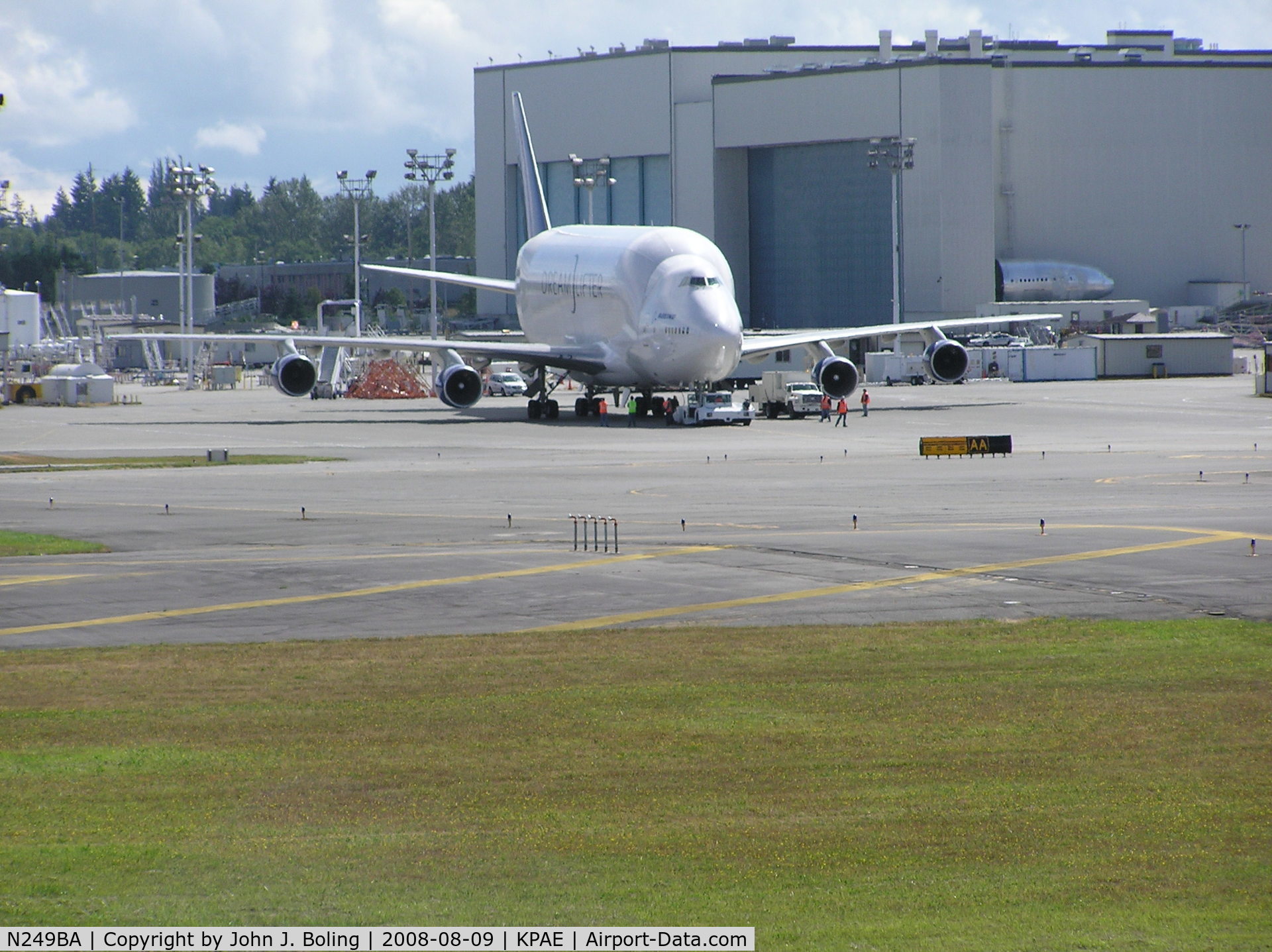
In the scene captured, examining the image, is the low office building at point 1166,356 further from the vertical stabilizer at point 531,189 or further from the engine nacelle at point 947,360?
the vertical stabilizer at point 531,189

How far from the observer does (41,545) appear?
32.1 m

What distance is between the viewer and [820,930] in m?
11.1

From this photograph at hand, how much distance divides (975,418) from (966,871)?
2360 inches

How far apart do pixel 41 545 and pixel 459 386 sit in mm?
40887

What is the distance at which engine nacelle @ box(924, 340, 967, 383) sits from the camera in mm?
75000

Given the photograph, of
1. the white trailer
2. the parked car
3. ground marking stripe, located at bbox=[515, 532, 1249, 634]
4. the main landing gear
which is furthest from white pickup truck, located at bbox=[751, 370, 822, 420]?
ground marking stripe, located at bbox=[515, 532, 1249, 634]

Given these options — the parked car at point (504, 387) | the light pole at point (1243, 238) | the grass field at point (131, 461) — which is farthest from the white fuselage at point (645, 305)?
the light pole at point (1243, 238)

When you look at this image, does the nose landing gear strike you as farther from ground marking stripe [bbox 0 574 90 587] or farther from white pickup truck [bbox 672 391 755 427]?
ground marking stripe [bbox 0 574 90 587]

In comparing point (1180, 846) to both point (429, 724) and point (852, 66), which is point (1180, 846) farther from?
point (852, 66)

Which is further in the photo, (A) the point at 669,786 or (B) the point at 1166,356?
(B) the point at 1166,356

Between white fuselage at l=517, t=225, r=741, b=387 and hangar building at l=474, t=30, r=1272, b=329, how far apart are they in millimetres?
82332

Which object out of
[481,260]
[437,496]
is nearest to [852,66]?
[481,260]

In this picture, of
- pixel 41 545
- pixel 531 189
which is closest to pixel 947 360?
pixel 531 189
